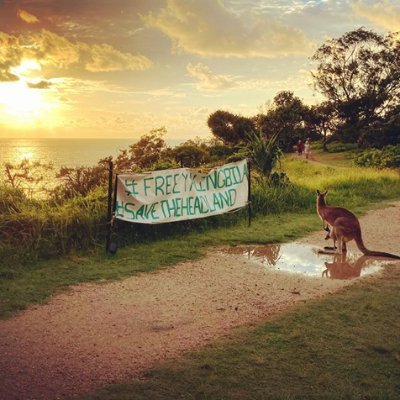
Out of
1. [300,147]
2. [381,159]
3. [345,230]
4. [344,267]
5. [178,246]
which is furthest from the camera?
[300,147]

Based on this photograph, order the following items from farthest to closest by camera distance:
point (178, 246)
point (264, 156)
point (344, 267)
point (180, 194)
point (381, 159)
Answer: point (381, 159) → point (264, 156) → point (180, 194) → point (178, 246) → point (344, 267)

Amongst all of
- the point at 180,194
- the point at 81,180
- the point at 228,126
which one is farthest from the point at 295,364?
the point at 228,126

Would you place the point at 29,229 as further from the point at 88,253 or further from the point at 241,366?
the point at 241,366

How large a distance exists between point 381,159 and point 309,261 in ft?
72.8

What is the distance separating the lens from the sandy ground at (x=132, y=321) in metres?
4.90

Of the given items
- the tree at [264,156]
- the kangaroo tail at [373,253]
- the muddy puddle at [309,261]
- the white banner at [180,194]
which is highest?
the tree at [264,156]

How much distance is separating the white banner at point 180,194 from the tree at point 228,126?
31.3m

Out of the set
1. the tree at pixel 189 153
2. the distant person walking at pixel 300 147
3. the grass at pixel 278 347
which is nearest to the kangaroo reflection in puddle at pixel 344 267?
the grass at pixel 278 347

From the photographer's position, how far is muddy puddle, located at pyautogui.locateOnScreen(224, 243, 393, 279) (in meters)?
8.71

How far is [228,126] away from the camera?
146ft

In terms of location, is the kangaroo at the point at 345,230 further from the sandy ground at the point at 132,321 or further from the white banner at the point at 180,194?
the white banner at the point at 180,194

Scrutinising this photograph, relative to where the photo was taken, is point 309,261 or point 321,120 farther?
point 321,120

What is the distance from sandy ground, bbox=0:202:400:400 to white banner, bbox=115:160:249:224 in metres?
1.98

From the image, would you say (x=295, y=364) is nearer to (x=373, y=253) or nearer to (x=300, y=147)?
(x=373, y=253)
